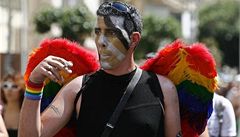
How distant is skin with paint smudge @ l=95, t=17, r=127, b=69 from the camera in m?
3.76

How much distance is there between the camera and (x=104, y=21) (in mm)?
3803

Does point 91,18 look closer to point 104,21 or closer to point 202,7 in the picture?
point 104,21

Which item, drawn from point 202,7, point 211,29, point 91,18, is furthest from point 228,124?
point 202,7

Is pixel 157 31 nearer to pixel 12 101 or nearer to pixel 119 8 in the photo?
pixel 12 101

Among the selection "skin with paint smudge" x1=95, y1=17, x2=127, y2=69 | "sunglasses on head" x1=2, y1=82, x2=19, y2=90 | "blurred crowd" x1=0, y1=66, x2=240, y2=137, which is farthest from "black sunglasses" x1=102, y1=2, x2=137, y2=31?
"sunglasses on head" x1=2, y1=82, x2=19, y2=90

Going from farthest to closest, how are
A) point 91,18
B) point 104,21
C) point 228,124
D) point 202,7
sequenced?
point 202,7
point 91,18
point 228,124
point 104,21

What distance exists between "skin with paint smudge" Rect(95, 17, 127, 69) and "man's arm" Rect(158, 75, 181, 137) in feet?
0.98

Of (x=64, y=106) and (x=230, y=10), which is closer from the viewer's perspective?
(x=64, y=106)

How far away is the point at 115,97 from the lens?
3781 millimetres

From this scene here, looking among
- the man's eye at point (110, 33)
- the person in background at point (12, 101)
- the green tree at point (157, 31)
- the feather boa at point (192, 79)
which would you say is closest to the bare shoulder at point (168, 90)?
the feather boa at point (192, 79)

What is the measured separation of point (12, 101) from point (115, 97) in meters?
5.24

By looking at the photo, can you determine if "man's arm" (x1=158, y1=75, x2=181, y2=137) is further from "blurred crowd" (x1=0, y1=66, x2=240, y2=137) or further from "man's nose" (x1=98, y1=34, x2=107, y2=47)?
"blurred crowd" (x1=0, y1=66, x2=240, y2=137)

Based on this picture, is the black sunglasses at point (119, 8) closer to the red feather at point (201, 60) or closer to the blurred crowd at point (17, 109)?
the red feather at point (201, 60)

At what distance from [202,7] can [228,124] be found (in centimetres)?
6810
